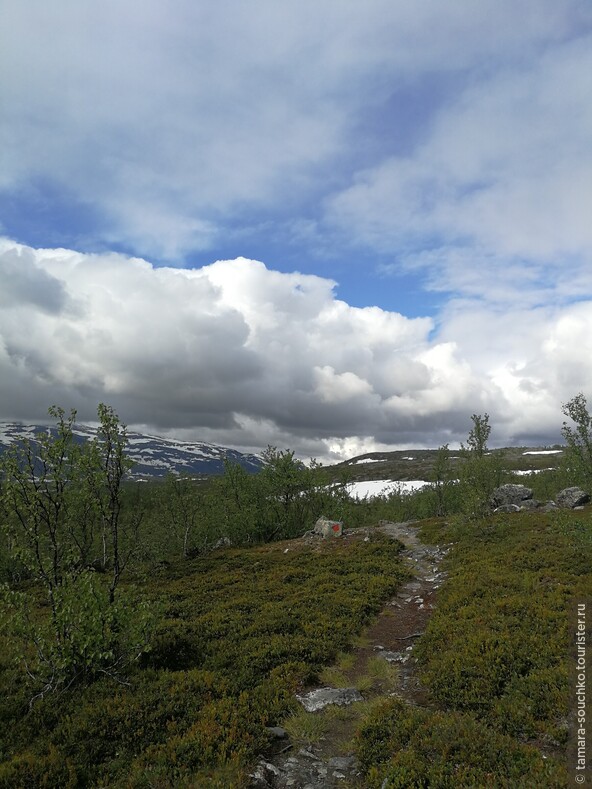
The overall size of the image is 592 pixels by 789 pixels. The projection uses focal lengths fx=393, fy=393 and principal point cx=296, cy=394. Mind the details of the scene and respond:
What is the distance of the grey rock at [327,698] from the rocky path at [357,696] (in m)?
0.06

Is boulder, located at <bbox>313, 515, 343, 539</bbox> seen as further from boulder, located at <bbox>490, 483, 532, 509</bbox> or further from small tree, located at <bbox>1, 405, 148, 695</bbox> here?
small tree, located at <bbox>1, 405, 148, 695</bbox>

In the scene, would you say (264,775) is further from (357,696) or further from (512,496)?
(512,496)

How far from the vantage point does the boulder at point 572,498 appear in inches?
2068

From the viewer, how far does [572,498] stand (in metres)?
53.8

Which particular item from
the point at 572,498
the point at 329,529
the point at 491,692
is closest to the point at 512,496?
the point at 572,498

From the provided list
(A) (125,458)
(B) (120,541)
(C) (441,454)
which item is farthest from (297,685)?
(C) (441,454)

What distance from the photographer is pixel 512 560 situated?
2584cm

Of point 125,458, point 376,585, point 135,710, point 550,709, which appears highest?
point 125,458

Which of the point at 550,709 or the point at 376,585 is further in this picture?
the point at 376,585

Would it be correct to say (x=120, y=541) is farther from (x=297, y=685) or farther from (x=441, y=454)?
(x=441, y=454)

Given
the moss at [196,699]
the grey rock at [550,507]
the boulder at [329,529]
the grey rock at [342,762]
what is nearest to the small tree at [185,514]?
the boulder at [329,529]

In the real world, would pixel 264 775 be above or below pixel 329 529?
above

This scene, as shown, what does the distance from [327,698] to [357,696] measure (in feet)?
3.27

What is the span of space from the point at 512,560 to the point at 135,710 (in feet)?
77.8
